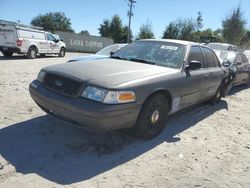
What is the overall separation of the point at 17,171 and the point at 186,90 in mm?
3221

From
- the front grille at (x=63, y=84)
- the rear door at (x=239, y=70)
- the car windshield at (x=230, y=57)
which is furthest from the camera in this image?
the rear door at (x=239, y=70)

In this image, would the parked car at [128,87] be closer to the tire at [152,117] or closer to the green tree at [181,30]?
the tire at [152,117]

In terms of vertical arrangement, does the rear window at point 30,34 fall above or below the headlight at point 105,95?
above

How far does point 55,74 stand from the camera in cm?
425

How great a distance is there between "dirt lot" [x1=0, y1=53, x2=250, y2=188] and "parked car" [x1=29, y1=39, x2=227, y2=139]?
1.42 feet

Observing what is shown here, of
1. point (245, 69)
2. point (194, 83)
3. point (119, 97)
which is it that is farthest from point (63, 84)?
point (245, 69)

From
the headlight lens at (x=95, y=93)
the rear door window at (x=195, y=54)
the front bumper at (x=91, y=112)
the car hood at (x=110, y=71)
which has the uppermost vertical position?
the rear door window at (x=195, y=54)

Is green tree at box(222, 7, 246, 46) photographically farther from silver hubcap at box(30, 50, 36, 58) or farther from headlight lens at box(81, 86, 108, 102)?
headlight lens at box(81, 86, 108, 102)

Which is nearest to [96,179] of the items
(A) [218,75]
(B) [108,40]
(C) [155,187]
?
(C) [155,187]

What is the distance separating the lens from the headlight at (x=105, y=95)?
147 inches

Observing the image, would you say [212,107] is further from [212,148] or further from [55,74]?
[55,74]

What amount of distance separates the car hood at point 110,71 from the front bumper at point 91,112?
1.04 ft

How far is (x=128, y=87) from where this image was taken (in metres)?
3.90

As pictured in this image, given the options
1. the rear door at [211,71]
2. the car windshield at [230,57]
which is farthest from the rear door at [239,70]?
the rear door at [211,71]
